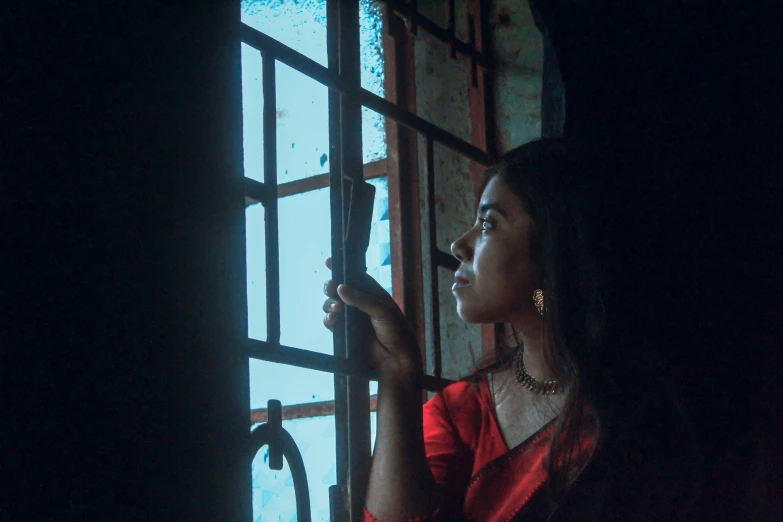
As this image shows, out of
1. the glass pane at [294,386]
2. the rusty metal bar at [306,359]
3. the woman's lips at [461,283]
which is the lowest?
the rusty metal bar at [306,359]

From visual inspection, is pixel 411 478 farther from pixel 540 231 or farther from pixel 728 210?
pixel 728 210

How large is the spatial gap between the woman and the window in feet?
0.21

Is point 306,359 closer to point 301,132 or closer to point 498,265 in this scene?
point 498,265

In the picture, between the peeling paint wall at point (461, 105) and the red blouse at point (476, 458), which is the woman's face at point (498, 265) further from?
the peeling paint wall at point (461, 105)

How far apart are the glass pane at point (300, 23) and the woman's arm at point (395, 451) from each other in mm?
643

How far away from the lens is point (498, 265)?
1.33 m

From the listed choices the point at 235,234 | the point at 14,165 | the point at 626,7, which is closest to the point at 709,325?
the point at 626,7

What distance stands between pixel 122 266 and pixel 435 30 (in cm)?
95

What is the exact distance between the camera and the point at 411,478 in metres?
1.24

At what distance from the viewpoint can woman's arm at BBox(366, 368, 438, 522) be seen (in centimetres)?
122

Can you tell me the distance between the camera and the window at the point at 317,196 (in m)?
1.15

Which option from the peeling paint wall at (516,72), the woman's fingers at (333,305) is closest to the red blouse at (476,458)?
the woman's fingers at (333,305)

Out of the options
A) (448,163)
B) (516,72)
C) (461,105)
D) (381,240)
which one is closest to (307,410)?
(381,240)

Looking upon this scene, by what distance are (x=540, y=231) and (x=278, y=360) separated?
52 cm
